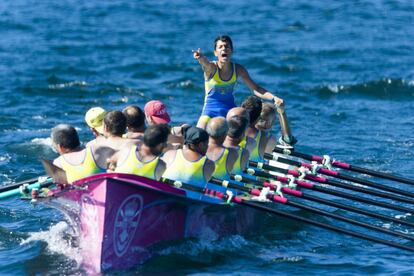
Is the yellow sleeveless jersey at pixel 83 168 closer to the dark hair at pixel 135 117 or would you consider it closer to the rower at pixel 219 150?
the dark hair at pixel 135 117

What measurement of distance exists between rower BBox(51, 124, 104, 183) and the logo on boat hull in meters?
0.74

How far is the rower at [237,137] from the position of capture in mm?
14125

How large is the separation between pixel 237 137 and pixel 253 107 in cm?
147

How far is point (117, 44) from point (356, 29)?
24.0ft

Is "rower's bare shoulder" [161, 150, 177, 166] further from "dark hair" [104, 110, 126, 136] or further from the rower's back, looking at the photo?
"dark hair" [104, 110, 126, 136]

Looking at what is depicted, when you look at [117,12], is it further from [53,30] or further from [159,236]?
[159,236]

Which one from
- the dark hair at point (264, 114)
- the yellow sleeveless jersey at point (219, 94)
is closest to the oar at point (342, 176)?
the dark hair at point (264, 114)

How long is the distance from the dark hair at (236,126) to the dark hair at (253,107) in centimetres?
125

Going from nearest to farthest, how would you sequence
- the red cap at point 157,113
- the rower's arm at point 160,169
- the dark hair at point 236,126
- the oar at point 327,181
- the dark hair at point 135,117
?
the rower's arm at point 160,169 → the dark hair at point 135,117 → the dark hair at point 236,126 → the red cap at point 157,113 → the oar at point 327,181

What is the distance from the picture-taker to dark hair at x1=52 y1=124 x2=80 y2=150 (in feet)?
42.8

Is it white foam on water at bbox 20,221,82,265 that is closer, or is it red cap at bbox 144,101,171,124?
white foam on water at bbox 20,221,82,265

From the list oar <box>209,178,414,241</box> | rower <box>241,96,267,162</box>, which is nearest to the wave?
rower <box>241,96,267,162</box>

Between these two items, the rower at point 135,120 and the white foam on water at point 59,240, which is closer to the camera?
the white foam on water at point 59,240

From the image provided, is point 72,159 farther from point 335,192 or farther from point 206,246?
point 335,192
